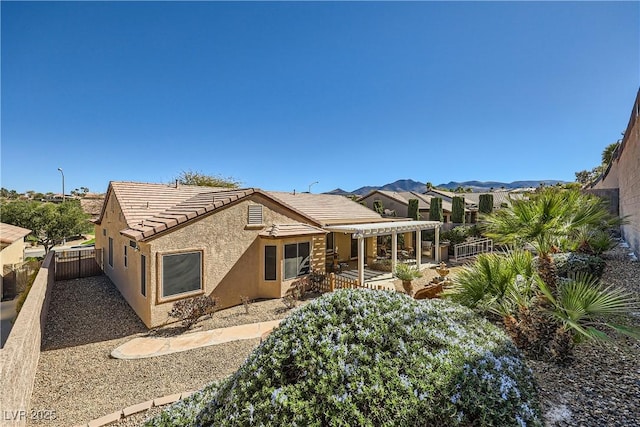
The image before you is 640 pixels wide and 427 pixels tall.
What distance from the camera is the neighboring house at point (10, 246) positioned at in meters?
12.9

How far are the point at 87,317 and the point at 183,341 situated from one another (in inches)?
220

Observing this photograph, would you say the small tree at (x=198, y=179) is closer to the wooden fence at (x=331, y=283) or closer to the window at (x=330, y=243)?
the window at (x=330, y=243)

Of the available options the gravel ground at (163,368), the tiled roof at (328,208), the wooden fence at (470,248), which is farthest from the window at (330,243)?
the wooden fence at (470,248)

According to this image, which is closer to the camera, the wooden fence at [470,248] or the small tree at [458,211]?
the wooden fence at [470,248]

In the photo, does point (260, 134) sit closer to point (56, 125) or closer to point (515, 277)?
point (56, 125)

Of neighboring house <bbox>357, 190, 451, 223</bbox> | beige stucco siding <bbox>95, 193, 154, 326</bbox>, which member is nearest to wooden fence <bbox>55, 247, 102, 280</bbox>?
beige stucco siding <bbox>95, 193, 154, 326</bbox>

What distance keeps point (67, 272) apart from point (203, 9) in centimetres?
1811

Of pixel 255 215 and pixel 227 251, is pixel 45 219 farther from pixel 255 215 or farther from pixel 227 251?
pixel 255 215

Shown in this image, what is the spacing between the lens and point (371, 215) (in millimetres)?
24141

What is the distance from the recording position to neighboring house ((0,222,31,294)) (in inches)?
506

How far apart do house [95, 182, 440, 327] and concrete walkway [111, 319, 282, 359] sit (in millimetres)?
1322

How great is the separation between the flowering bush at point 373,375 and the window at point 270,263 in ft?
33.7

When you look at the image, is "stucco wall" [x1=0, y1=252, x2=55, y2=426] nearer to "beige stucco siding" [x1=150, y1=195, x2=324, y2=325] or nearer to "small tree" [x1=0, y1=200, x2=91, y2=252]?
"beige stucco siding" [x1=150, y1=195, x2=324, y2=325]

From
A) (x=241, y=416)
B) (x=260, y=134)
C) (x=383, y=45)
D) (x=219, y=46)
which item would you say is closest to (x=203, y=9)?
(x=219, y=46)
